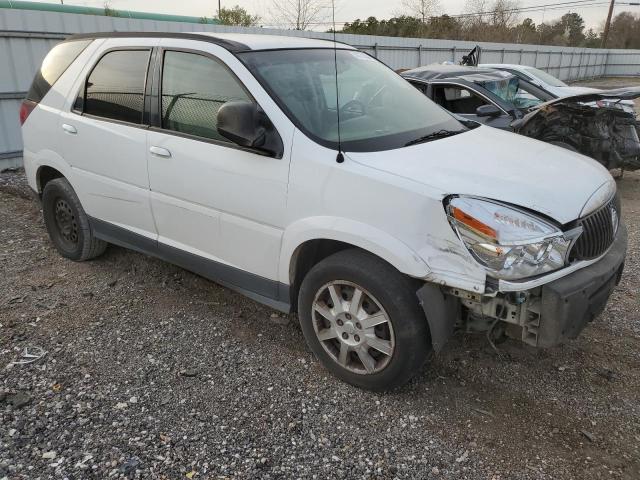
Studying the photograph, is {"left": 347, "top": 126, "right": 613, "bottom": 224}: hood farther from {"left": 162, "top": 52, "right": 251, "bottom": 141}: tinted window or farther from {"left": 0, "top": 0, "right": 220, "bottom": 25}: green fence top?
{"left": 0, "top": 0, "right": 220, "bottom": 25}: green fence top

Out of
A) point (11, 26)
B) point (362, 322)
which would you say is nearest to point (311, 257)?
point (362, 322)

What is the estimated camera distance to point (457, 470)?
2445 millimetres

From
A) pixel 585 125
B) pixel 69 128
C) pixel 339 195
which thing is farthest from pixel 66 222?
pixel 585 125

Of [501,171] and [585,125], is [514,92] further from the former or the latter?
[501,171]

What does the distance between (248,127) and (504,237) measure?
1433 millimetres

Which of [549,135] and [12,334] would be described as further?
[549,135]

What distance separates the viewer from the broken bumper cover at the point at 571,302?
2422mm

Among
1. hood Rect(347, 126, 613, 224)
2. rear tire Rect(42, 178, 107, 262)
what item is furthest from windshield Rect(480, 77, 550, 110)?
rear tire Rect(42, 178, 107, 262)

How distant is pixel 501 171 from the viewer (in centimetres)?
272

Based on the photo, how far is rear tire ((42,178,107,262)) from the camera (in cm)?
436

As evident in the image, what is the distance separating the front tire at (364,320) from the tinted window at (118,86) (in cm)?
182

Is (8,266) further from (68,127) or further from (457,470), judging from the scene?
(457,470)

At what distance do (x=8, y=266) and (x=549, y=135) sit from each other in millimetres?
6538

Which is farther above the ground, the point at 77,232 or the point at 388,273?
the point at 388,273
